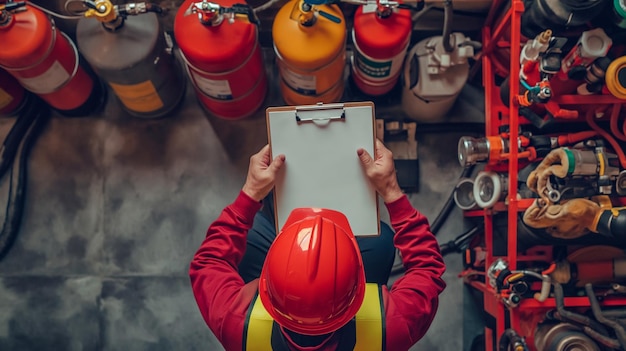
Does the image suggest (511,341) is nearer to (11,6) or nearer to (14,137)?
(11,6)

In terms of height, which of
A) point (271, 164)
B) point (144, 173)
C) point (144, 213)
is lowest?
point (144, 213)

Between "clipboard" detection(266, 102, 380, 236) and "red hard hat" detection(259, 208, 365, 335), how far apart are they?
290mm

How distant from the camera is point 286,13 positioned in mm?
1734

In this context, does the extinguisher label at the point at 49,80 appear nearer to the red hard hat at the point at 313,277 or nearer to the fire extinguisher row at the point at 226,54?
the fire extinguisher row at the point at 226,54

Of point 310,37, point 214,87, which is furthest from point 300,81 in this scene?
point 214,87

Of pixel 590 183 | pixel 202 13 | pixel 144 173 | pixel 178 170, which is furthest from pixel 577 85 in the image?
pixel 144 173

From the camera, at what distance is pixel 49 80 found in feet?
6.34

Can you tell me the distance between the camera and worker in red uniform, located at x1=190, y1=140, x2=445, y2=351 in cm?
112

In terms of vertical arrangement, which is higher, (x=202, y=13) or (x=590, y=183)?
(x=202, y=13)

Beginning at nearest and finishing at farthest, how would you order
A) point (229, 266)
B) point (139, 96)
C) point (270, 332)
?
point (270, 332) → point (229, 266) → point (139, 96)

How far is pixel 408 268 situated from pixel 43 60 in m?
1.46

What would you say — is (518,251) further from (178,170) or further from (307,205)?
(178,170)

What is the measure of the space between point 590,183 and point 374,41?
79 cm

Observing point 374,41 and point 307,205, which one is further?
point 374,41
